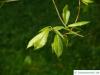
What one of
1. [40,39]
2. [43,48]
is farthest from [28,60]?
[40,39]

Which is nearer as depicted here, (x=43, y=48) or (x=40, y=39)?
(x=40, y=39)

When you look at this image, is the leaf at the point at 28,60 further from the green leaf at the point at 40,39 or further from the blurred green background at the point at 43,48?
the green leaf at the point at 40,39

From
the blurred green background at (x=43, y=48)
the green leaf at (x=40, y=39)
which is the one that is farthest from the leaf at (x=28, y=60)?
the green leaf at (x=40, y=39)

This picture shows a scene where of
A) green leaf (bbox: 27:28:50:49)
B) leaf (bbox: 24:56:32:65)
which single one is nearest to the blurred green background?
leaf (bbox: 24:56:32:65)

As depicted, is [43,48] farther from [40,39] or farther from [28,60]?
[40,39]

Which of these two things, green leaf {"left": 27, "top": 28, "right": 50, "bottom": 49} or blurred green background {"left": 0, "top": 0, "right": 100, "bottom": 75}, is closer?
green leaf {"left": 27, "top": 28, "right": 50, "bottom": 49}

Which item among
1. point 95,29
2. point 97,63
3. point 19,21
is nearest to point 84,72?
point 97,63

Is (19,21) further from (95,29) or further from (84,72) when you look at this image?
(84,72)

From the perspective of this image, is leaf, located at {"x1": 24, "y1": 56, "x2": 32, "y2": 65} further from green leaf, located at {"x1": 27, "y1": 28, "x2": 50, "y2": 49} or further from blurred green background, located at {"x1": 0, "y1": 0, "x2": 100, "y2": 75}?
green leaf, located at {"x1": 27, "y1": 28, "x2": 50, "y2": 49}

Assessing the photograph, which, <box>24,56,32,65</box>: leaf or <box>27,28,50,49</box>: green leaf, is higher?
<box>27,28,50,49</box>: green leaf
